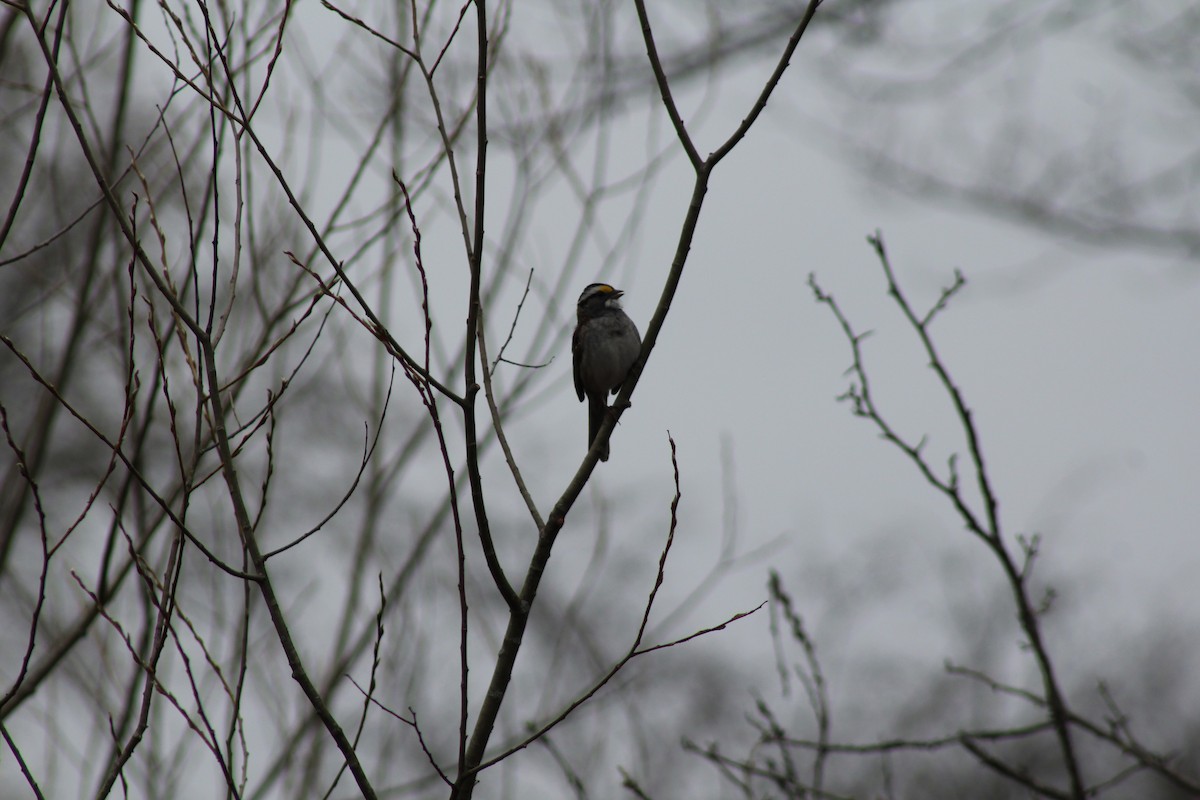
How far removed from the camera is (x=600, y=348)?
6.34 m

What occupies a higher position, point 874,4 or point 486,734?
point 874,4

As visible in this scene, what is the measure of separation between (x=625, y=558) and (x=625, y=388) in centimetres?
1153

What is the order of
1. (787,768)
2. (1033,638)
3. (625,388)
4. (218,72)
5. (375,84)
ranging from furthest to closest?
(375,84), (218,72), (625,388), (787,768), (1033,638)

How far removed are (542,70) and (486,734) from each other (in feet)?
12.8

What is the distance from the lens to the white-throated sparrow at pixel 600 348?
20.6 feet

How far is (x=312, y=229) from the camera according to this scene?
2270 millimetres

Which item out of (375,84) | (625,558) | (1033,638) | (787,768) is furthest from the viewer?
(625,558)

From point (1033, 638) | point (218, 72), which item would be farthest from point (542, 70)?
point (1033, 638)

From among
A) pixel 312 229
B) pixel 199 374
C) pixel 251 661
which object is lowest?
pixel 199 374

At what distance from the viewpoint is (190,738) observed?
3.68 meters

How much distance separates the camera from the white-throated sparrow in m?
6.27

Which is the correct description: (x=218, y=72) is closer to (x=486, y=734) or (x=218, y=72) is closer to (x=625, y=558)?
(x=486, y=734)

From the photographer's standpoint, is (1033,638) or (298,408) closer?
(1033,638)

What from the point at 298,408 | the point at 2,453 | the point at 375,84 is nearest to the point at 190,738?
the point at 375,84
